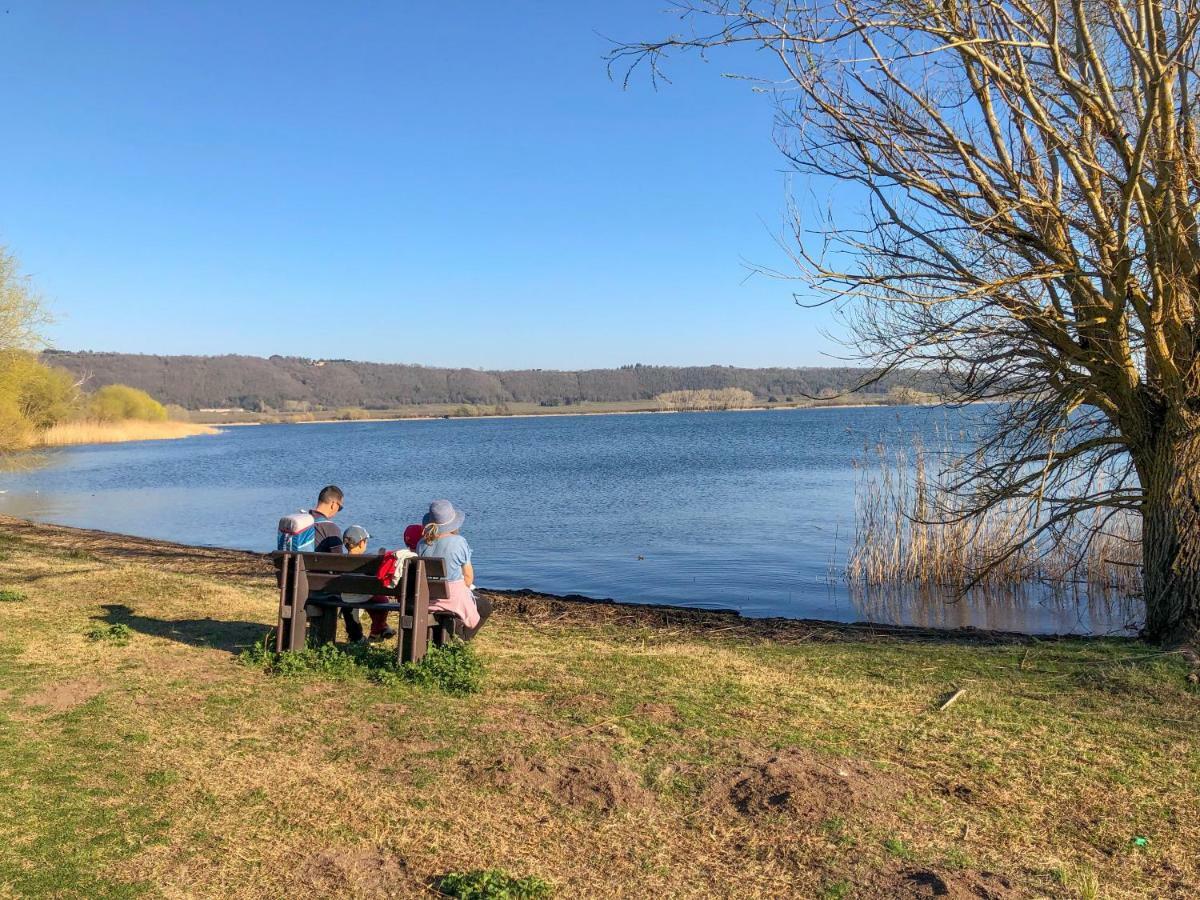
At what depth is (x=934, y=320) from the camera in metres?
8.03

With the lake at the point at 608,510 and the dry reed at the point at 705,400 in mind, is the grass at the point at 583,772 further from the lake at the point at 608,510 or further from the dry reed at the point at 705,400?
the dry reed at the point at 705,400

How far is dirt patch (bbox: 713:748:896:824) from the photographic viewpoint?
4504mm

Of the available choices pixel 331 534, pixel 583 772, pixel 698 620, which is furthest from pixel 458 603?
pixel 698 620

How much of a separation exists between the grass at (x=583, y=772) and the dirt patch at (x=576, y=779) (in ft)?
0.05

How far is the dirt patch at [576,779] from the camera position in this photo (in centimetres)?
464

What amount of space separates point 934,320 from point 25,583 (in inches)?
413

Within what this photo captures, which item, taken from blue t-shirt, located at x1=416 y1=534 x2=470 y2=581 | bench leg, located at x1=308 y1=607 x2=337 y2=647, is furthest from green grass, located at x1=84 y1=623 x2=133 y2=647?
blue t-shirt, located at x1=416 y1=534 x2=470 y2=581

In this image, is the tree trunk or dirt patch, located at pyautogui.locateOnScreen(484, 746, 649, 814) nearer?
Answer: dirt patch, located at pyautogui.locateOnScreen(484, 746, 649, 814)

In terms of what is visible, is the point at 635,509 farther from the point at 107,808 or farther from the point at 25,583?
the point at 107,808

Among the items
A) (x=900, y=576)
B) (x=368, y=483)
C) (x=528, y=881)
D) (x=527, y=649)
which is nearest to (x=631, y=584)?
(x=900, y=576)

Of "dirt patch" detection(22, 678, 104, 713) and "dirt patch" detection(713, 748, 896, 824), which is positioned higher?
"dirt patch" detection(713, 748, 896, 824)

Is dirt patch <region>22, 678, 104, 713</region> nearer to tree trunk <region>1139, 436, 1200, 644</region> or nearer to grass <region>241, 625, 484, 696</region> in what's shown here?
grass <region>241, 625, 484, 696</region>

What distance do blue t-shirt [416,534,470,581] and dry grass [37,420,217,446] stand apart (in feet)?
189

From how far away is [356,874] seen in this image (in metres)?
3.93
